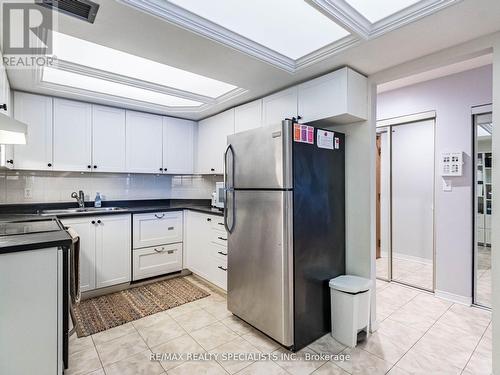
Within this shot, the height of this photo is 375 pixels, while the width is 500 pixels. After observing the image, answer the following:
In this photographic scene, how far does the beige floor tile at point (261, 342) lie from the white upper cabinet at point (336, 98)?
1.92 m

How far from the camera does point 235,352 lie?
6.73ft

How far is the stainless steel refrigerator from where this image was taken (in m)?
2.03

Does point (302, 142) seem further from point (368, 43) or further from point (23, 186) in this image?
point (23, 186)

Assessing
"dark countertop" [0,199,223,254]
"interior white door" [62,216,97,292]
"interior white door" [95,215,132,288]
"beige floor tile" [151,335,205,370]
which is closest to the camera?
"dark countertop" [0,199,223,254]

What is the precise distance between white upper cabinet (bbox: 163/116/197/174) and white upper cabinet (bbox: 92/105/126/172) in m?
0.59

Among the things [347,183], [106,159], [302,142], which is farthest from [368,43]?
[106,159]

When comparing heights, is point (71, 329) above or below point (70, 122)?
below

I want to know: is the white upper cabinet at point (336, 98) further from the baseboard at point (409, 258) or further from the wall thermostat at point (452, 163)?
the baseboard at point (409, 258)

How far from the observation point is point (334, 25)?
1.79 m

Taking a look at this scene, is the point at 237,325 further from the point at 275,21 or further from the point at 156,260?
the point at 275,21

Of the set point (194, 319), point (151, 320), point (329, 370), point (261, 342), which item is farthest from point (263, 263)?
point (151, 320)

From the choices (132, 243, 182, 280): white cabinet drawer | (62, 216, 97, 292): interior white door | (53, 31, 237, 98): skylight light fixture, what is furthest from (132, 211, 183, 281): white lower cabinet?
(53, 31, 237, 98): skylight light fixture

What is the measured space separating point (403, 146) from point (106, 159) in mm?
4201

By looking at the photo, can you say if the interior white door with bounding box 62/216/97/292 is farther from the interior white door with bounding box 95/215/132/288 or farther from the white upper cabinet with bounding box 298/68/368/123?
the white upper cabinet with bounding box 298/68/368/123
